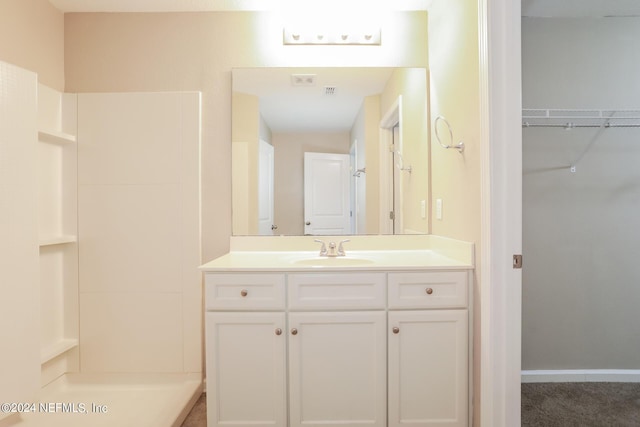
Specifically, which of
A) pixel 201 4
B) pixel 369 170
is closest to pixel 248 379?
pixel 369 170

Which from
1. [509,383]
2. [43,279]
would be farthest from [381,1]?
[43,279]

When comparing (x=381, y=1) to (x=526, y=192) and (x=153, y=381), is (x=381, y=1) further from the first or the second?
(x=153, y=381)

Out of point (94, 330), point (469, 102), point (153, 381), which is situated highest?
point (469, 102)

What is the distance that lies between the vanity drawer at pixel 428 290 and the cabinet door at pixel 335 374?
A: 4.9 inches

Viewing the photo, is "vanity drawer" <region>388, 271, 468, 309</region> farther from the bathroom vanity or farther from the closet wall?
the closet wall

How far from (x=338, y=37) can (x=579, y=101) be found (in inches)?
61.2

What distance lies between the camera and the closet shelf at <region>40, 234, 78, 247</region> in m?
1.89

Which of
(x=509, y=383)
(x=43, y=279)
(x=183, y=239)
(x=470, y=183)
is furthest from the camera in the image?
(x=183, y=239)

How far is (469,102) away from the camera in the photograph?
5.29 feet

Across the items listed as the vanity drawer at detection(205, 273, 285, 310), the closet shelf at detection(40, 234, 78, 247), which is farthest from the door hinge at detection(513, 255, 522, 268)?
the closet shelf at detection(40, 234, 78, 247)

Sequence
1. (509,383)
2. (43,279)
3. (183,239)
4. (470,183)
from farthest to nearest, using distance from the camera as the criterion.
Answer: (183,239), (43,279), (470,183), (509,383)

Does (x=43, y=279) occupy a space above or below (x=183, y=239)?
below

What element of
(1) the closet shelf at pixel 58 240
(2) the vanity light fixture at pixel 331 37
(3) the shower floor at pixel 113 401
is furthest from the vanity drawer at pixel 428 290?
(1) the closet shelf at pixel 58 240

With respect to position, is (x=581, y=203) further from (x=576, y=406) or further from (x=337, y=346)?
(x=337, y=346)
